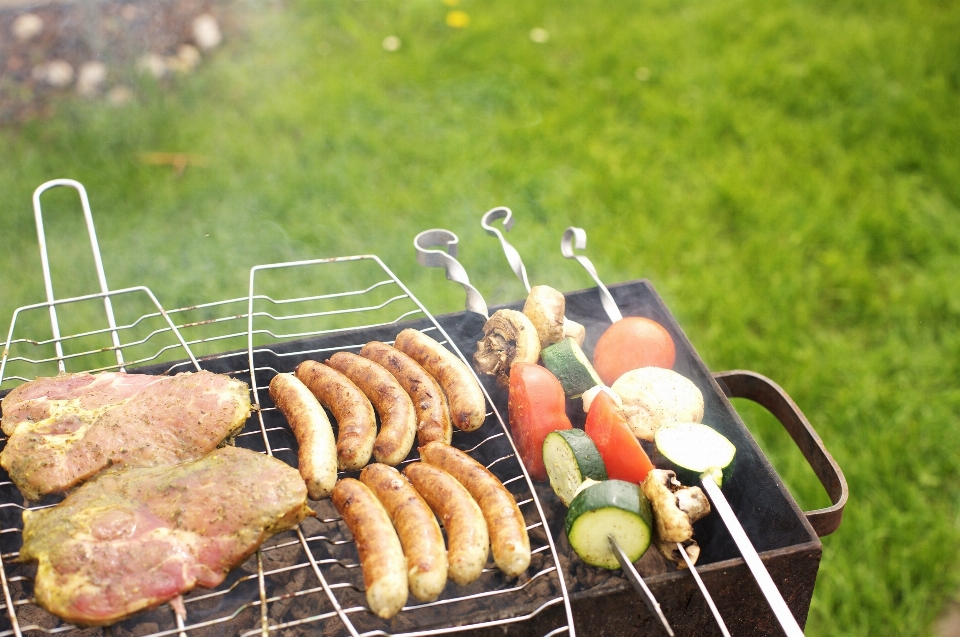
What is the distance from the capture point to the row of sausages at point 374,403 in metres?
2.88

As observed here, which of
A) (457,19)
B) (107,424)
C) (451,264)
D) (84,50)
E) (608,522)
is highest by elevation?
(457,19)

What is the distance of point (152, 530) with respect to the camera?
2.53 m

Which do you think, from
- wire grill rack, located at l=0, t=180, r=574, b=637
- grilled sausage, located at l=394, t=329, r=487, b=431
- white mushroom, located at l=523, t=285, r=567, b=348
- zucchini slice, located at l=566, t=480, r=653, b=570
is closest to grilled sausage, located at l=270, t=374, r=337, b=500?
wire grill rack, located at l=0, t=180, r=574, b=637

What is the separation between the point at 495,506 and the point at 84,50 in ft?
21.8

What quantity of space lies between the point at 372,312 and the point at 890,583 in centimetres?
367

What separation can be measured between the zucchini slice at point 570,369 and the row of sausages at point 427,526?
2.06ft

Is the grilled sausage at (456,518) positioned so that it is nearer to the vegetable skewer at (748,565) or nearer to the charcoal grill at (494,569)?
the charcoal grill at (494,569)

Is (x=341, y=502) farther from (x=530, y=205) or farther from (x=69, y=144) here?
(x=69, y=144)

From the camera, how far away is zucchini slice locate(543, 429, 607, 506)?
2801mm

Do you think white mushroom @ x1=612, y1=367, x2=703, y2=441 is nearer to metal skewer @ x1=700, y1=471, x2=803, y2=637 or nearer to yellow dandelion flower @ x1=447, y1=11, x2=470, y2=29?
metal skewer @ x1=700, y1=471, x2=803, y2=637

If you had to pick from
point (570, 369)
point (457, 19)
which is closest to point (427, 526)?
point (570, 369)

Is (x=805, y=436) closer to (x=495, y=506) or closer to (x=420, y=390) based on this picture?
(x=495, y=506)

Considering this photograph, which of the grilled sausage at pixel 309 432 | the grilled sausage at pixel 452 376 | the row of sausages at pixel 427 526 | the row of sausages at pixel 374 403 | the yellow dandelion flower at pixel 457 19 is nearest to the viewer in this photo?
the row of sausages at pixel 427 526

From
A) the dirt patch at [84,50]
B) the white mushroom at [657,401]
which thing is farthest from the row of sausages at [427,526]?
the dirt patch at [84,50]
